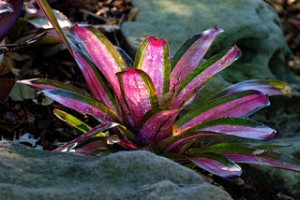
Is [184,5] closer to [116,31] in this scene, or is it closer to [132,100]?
[116,31]

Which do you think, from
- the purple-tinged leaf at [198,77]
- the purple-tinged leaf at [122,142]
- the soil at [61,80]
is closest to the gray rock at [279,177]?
the soil at [61,80]

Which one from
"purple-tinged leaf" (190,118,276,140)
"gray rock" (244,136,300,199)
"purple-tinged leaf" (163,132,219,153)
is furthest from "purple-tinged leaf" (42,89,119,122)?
"gray rock" (244,136,300,199)

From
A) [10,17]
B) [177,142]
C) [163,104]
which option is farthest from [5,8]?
[177,142]

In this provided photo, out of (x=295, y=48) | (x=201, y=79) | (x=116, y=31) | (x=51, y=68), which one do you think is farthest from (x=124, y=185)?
(x=295, y=48)

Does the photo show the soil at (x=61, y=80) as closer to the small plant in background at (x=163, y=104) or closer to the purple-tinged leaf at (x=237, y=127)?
the small plant in background at (x=163, y=104)

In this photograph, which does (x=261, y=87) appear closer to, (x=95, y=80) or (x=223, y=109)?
(x=223, y=109)

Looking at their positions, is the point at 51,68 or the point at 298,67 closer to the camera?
the point at 51,68
